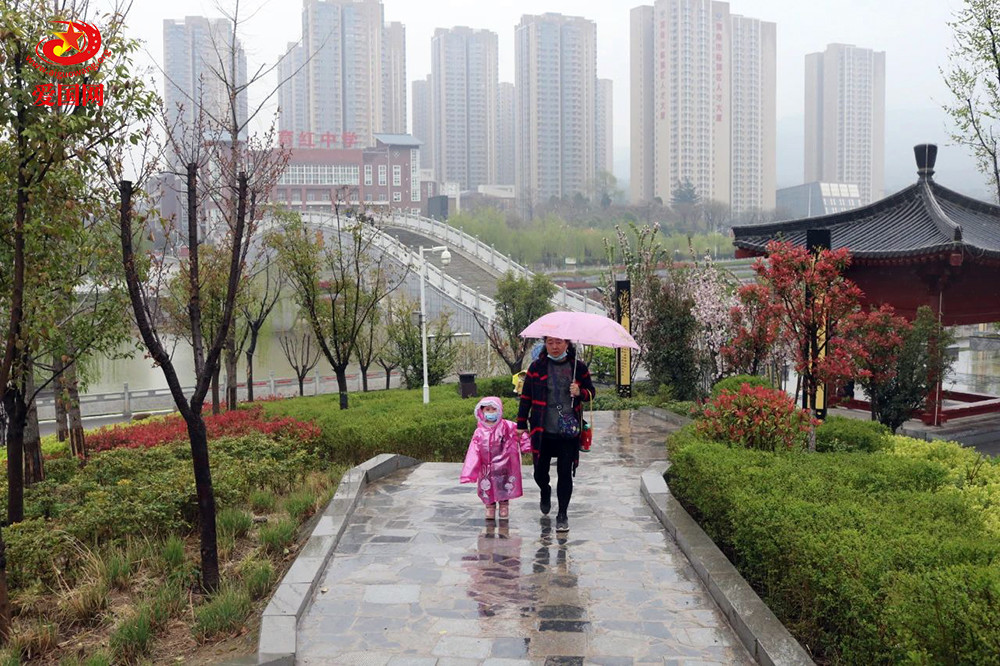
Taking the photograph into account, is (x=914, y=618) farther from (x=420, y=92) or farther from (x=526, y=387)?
(x=420, y=92)

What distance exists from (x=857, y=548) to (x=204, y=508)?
3689 millimetres

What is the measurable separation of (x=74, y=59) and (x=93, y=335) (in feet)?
12.2

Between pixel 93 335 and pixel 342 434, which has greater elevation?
pixel 93 335

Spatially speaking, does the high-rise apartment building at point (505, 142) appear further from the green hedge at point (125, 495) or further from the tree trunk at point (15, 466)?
the tree trunk at point (15, 466)

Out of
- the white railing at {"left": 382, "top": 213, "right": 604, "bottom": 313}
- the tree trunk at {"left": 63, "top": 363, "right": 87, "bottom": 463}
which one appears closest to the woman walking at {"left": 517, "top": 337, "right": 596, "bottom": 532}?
the tree trunk at {"left": 63, "top": 363, "right": 87, "bottom": 463}

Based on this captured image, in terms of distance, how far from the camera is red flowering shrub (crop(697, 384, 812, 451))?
7.10m

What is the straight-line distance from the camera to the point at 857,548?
4.20m

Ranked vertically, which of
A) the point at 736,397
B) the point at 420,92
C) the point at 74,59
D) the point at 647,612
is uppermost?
the point at 420,92

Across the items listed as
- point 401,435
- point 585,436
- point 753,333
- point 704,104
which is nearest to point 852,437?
point 753,333

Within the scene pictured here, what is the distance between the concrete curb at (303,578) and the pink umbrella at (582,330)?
1949mm

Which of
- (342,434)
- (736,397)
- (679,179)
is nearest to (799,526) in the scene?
(736,397)

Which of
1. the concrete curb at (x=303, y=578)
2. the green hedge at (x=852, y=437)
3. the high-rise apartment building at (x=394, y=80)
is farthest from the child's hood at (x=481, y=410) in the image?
the high-rise apartment building at (x=394, y=80)

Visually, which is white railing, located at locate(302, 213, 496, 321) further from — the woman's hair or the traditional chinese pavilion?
the woman's hair

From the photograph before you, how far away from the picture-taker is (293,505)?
6934 mm
